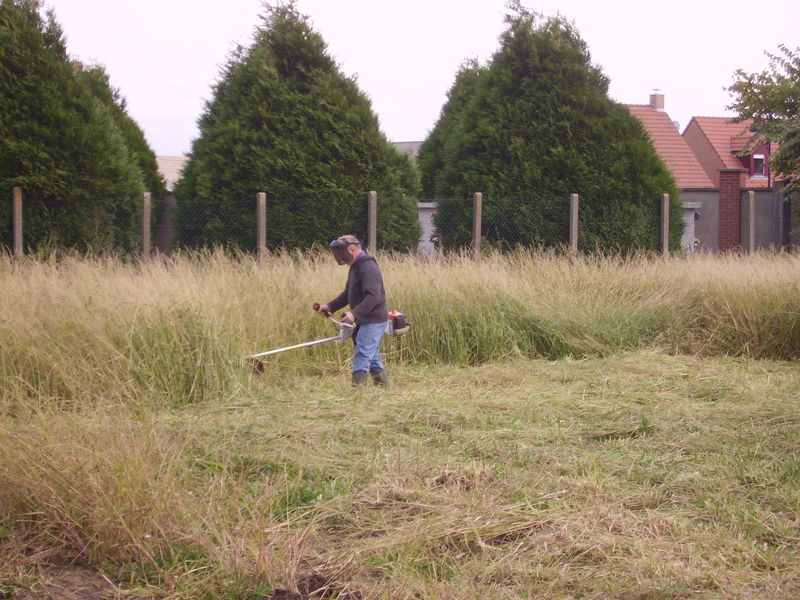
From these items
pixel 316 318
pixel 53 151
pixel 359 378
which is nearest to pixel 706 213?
pixel 53 151

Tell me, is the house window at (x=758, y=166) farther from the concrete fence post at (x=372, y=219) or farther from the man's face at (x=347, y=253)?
the man's face at (x=347, y=253)

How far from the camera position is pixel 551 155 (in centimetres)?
1480

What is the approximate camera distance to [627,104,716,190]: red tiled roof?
1184 inches

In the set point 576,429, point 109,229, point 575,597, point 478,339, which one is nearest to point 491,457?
point 576,429

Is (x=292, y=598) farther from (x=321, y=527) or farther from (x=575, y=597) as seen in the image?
(x=575, y=597)

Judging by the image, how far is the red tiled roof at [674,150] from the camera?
30.1 meters

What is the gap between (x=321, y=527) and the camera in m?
3.90

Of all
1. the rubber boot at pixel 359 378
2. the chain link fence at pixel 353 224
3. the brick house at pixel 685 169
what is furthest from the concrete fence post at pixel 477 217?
the brick house at pixel 685 169

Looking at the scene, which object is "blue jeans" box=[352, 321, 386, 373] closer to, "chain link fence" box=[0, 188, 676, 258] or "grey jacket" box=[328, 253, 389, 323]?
"grey jacket" box=[328, 253, 389, 323]

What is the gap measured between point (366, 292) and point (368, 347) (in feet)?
1.43

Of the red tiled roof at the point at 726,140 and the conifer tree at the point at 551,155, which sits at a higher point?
the red tiled roof at the point at 726,140

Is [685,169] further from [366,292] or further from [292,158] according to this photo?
[366,292]

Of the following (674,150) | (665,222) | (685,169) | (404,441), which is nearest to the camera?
(404,441)

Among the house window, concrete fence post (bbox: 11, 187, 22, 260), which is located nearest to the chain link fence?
concrete fence post (bbox: 11, 187, 22, 260)
